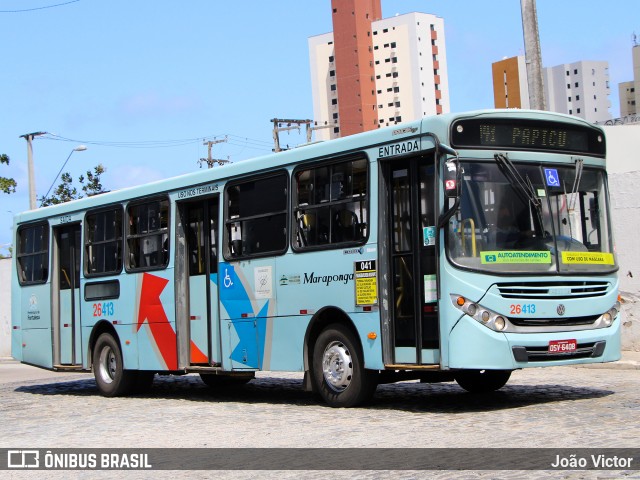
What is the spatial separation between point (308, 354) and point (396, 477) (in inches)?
214

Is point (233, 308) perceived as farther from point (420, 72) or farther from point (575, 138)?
point (420, 72)

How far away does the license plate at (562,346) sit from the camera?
36.4 feet

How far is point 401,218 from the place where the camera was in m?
11.9

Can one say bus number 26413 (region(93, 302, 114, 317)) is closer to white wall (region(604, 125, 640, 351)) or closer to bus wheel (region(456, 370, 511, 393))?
bus wheel (region(456, 370, 511, 393))

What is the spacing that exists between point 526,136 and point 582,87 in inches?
6270

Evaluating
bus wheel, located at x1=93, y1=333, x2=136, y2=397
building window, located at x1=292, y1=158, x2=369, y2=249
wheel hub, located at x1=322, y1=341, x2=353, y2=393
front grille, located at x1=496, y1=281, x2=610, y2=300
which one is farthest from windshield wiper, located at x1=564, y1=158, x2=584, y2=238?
bus wheel, located at x1=93, y1=333, x2=136, y2=397

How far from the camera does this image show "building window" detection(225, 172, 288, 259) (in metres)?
13.6

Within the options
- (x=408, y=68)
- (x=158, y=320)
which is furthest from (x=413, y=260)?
(x=408, y=68)

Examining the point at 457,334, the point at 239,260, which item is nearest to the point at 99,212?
the point at 239,260

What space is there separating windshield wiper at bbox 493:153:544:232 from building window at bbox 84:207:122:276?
25.3 ft

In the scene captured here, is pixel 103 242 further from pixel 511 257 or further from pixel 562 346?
pixel 562 346

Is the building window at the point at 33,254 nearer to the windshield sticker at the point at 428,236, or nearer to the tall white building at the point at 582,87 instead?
the windshield sticker at the point at 428,236

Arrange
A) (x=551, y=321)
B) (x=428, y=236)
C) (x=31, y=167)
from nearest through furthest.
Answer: (x=551, y=321)
(x=428, y=236)
(x=31, y=167)

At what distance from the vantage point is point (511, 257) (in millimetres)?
11102
